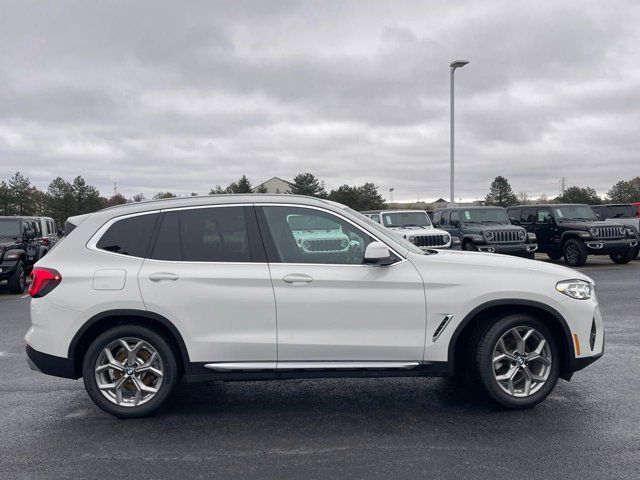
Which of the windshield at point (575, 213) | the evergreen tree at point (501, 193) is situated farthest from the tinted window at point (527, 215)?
the evergreen tree at point (501, 193)

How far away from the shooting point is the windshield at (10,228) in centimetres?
1550

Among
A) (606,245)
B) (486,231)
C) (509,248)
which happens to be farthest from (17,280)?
(606,245)

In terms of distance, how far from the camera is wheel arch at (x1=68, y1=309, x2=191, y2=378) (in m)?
4.84

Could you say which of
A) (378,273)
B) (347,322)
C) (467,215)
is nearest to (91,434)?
(347,322)

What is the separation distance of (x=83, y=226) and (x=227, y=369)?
67.0 inches

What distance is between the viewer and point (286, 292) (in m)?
4.82

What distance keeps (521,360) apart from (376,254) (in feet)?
4.91

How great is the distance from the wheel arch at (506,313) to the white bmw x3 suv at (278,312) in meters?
0.01

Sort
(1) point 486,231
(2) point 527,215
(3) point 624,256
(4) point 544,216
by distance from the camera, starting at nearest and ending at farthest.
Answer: (1) point 486,231
(3) point 624,256
(4) point 544,216
(2) point 527,215

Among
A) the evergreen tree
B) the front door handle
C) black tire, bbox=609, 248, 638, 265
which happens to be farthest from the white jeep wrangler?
the evergreen tree

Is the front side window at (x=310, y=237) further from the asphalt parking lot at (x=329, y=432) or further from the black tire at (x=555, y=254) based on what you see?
the black tire at (x=555, y=254)

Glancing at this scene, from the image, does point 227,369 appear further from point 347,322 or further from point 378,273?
point 378,273

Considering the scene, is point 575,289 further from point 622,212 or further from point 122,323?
point 622,212

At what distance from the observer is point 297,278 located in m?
4.83
